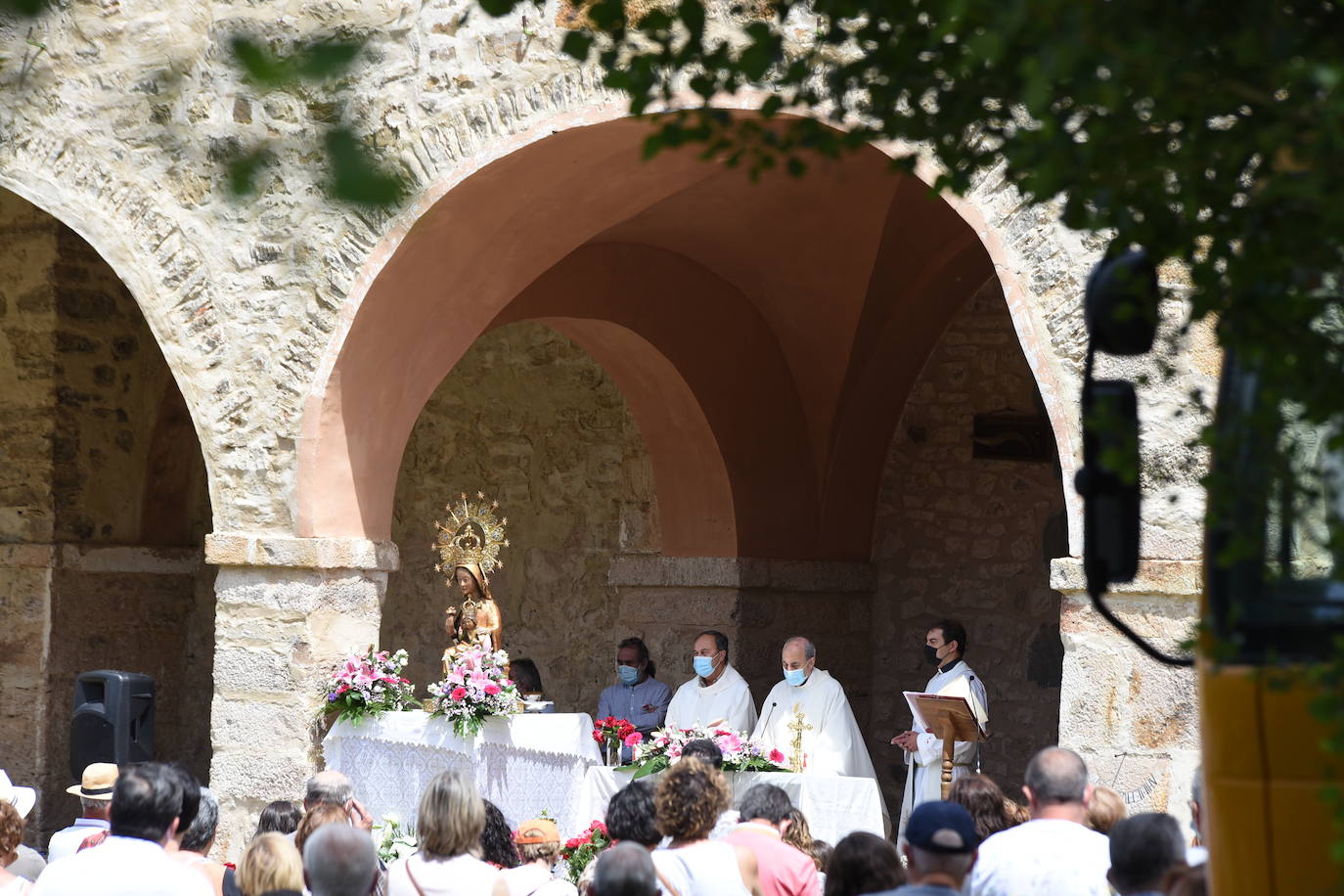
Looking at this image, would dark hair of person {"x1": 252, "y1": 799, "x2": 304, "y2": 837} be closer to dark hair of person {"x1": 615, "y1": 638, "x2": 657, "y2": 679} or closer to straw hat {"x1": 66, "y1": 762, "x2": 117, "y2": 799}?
straw hat {"x1": 66, "y1": 762, "x2": 117, "y2": 799}

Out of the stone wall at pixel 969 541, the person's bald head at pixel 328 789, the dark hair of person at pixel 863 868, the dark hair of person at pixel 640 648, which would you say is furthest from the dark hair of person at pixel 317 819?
the stone wall at pixel 969 541

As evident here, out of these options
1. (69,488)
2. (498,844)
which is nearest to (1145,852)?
(498,844)

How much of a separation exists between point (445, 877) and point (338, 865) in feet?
1.76

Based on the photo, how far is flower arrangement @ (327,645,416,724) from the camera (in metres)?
8.09

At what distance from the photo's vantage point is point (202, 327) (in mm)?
8383

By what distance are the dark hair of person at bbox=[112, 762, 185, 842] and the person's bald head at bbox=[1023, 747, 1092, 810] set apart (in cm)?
224

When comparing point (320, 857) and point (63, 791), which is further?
point (63, 791)

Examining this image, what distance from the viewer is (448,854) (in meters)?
4.54

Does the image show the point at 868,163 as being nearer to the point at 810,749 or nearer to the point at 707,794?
the point at 810,749

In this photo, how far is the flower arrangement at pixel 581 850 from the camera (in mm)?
6980

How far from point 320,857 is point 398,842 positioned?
390 centimetres

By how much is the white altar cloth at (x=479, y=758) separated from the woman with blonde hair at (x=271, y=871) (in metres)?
3.54

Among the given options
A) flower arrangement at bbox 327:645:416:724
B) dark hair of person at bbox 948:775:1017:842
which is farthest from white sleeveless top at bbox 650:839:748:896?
flower arrangement at bbox 327:645:416:724

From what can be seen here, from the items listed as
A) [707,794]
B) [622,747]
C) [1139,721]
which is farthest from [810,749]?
[707,794]
